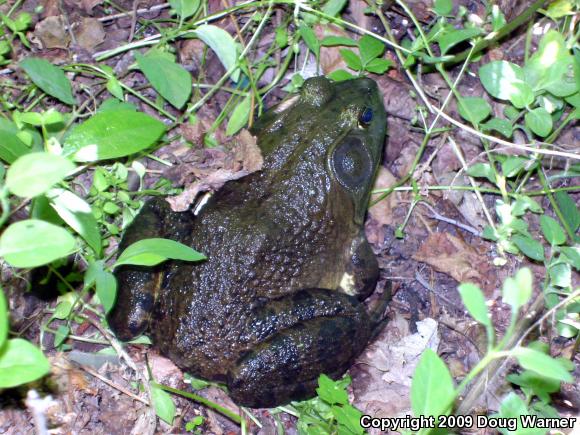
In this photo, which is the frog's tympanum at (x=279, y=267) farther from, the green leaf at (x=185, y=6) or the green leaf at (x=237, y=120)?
the green leaf at (x=185, y=6)

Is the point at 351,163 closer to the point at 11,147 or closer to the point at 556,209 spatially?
the point at 556,209

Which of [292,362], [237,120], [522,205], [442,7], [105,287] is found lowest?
[292,362]

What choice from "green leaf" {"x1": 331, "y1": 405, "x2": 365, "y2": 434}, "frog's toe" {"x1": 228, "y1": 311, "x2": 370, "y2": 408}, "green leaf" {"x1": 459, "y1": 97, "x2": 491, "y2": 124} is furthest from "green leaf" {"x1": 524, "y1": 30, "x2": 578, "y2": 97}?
"green leaf" {"x1": 331, "y1": 405, "x2": 365, "y2": 434}

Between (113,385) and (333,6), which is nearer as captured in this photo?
(113,385)

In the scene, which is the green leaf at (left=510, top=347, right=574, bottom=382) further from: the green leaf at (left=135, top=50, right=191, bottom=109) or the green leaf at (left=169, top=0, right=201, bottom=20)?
the green leaf at (left=169, top=0, right=201, bottom=20)

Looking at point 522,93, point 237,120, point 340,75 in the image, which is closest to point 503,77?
point 522,93

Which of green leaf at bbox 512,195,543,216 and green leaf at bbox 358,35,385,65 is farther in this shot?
green leaf at bbox 358,35,385,65

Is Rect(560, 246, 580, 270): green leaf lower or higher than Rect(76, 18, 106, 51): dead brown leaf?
lower
